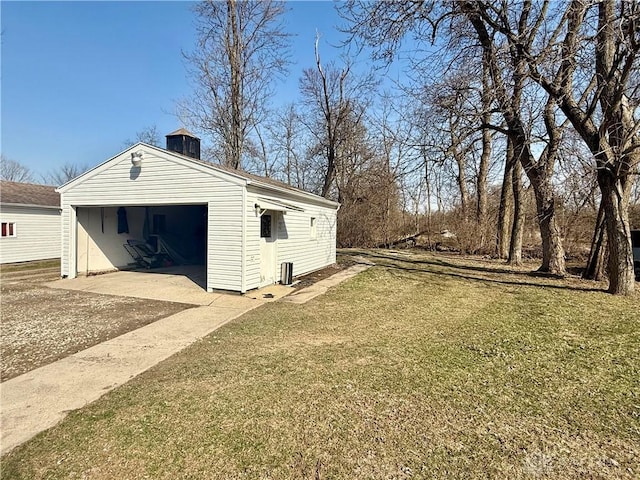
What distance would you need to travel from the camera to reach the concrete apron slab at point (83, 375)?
2941 millimetres

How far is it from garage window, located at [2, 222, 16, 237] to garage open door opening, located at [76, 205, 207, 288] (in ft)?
19.2

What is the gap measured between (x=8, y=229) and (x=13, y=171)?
41009 millimetres

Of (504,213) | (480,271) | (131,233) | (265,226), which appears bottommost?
(480,271)

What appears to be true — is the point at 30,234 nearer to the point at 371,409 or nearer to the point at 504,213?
the point at 371,409

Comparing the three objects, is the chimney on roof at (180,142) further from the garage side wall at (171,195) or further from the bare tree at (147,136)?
the bare tree at (147,136)

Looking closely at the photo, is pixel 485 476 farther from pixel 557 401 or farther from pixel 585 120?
pixel 585 120

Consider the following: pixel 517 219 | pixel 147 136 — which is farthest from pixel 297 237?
pixel 147 136

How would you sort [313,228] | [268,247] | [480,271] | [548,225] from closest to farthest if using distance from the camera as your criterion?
1. [268,247]
2. [548,225]
3. [480,271]
4. [313,228]

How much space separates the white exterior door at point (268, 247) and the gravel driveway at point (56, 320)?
2437mm

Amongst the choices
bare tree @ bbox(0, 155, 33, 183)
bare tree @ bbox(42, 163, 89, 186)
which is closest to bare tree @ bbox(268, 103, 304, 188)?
bare tree @ bbox(42, 163, 89, 186)

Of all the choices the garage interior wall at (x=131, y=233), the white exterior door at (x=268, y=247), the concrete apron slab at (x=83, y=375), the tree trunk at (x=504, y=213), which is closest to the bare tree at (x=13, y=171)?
the garage interior wall at (x=131, y=233)

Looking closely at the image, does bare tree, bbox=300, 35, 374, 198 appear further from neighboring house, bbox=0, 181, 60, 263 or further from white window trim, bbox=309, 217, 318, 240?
neighboring house, bbox=0, 181, 60, 263

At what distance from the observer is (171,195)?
895 centimetres

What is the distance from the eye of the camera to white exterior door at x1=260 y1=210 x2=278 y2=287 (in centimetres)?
898
